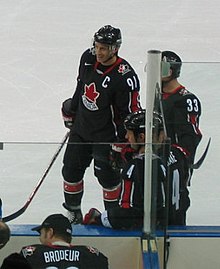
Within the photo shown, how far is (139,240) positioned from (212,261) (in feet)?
1.06

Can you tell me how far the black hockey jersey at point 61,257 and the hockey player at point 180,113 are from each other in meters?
0.60

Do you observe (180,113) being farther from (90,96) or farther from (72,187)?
(72,187)

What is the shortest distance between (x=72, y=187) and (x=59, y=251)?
321 millimetres

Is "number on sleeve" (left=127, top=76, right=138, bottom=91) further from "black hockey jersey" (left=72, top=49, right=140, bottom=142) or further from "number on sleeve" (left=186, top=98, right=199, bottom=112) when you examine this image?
"number on sleeve" (left=186, top=98, right=199, bottom=112)

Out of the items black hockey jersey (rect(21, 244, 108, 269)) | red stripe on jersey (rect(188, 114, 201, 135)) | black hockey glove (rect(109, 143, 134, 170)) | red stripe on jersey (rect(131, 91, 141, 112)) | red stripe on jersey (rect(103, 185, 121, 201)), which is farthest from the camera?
red stripe on jersey (rect(131, 91, 141, 112))

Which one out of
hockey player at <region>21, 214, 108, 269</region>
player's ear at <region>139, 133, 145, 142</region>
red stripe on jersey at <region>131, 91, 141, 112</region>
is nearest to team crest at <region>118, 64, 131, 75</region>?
red stripe on jersey at <region>131, 91, 141, 112</region>

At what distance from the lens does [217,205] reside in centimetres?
304

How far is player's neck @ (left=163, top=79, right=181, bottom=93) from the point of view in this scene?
2.95 m

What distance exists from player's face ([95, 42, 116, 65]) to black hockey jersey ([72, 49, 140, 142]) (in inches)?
1.0

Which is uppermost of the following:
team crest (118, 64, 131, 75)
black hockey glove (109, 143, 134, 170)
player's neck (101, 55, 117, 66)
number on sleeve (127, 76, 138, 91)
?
player's neck (101, 55, 117, 66)

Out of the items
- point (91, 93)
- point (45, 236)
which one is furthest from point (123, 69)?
point (45, 236)

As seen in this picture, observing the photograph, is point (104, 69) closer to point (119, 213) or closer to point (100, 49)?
point (100, 49)

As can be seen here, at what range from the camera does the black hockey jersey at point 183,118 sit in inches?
114

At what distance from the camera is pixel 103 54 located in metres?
3.38
